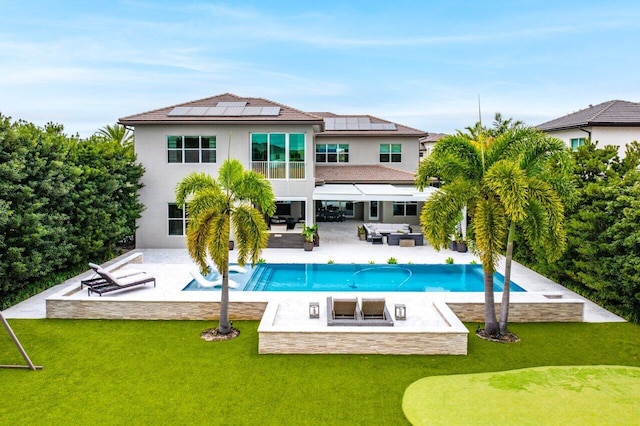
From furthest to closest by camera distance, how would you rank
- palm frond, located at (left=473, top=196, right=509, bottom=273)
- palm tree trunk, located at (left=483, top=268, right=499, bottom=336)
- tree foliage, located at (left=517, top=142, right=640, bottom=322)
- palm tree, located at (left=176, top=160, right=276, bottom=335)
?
1. tree foliage, located at (left=517, top=142, right=640, bottom=322)
2. palm tree trunk, located at (left=483, top=268, right=499, bottom=336)
3. palm tree, located at (left=176, top=160, right=276, bottom=335)
4. palm frond, located at (left=473, top=196, right=509, bottom=273)

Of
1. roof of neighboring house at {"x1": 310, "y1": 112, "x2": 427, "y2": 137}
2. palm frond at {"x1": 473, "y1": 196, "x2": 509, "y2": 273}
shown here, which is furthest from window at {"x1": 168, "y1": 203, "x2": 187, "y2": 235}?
palm frond at {"x1": 473, "y1": 196, "x2": 509, "y2": 273}

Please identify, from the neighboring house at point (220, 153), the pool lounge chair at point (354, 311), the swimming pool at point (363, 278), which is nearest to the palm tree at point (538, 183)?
the pool lounge chair at point (354, 311)

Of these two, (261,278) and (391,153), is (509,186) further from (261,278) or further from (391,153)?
(391,153)

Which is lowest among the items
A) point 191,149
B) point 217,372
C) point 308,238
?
point 217,372

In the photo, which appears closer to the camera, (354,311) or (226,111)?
(354,311)

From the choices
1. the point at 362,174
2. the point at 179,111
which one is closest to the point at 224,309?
the point at 179,111

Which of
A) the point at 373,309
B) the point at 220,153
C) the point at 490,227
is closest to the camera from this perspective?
the point at 490,227

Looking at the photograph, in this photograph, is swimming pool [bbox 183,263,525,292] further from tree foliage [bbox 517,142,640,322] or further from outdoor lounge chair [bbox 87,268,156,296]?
tree foliage [bbox 517,142,640,322]
